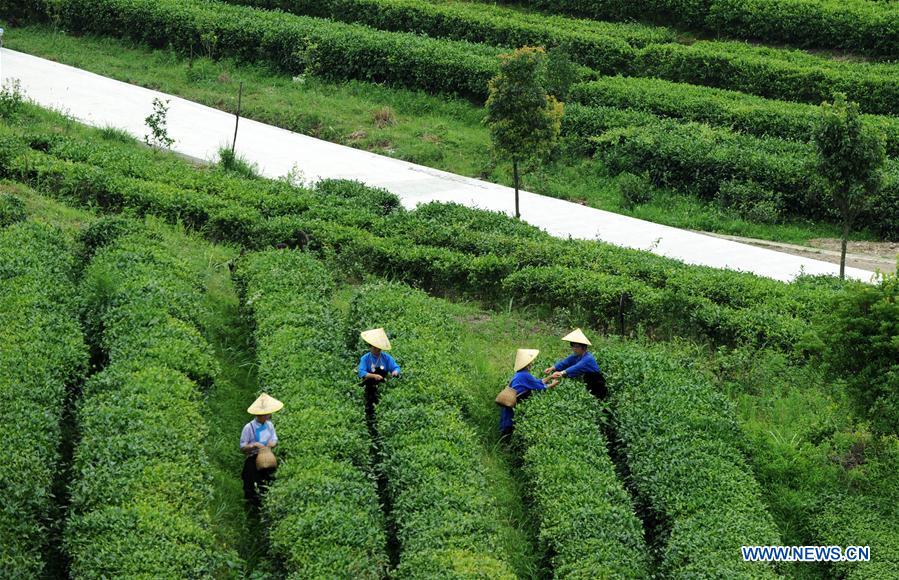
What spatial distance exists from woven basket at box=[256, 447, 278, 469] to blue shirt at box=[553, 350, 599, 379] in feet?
11.3

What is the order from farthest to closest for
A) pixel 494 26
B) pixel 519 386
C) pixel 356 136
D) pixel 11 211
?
pixel 494 26
pixel 356 136
pixel 11 211
pixel 519 386

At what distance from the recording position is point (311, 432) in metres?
10.9

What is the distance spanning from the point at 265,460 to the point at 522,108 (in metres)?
9.53

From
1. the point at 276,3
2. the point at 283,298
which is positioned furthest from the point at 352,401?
the point at 276,3

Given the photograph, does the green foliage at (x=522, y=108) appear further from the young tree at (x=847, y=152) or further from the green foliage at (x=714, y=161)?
the young tree at (x=847, y=152)

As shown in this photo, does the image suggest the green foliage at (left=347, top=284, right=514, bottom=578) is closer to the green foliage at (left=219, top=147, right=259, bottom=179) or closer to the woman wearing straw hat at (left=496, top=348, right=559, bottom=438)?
the woman wearing straw hat at (left=496, top=348, right=559, bottom=438)

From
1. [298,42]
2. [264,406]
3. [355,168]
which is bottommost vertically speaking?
[355,168]

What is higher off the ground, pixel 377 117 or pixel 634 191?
pixel 634 191

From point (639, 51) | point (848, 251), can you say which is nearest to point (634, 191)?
point (848, 251)

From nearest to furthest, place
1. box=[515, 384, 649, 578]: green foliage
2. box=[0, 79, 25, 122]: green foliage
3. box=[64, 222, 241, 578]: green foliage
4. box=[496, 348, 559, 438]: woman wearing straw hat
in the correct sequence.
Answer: box=[64, 222, 241, 578]: green foliage, box=[515, 384, 649, 578]: green foliage, box=[496, 348, 559, 438]: woman wearing straw hat, box=[0, 79, 25, 122]: green foliage

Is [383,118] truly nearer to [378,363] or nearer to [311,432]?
[378,363]

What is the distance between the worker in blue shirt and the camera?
12508 millimetres

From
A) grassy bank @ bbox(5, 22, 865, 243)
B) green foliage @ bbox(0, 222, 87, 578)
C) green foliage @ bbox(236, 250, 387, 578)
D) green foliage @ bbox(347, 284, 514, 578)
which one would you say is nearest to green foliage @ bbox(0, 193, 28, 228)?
green foliage @ bbox(0, 222, 87, 578)

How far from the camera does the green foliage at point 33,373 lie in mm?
9148
